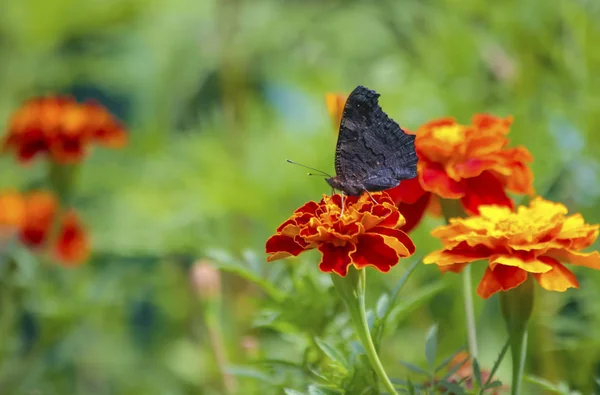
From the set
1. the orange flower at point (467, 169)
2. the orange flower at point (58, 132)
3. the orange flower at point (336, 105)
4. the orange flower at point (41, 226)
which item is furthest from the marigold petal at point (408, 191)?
the orange flower at point (41, 226)

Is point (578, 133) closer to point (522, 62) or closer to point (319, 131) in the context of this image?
point (522, 62)

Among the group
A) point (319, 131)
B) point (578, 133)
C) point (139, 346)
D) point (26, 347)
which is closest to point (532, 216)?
point (578, 133)

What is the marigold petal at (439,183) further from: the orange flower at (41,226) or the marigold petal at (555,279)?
Answer: the orange flower at (41,226)

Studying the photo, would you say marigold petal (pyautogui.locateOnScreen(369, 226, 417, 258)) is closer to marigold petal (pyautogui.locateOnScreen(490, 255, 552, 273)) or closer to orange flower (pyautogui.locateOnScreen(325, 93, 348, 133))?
marigold petal (pyautogui.locateOnScreen(490, 255, 552, 273))

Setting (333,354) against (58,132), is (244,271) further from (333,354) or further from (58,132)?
(58,132)

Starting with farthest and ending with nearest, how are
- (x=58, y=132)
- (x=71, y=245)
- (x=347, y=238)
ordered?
(x=71, y=245) → (x=58, y=132) → (x=347, y=238)

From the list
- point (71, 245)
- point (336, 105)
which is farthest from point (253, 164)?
point (336, 105)
